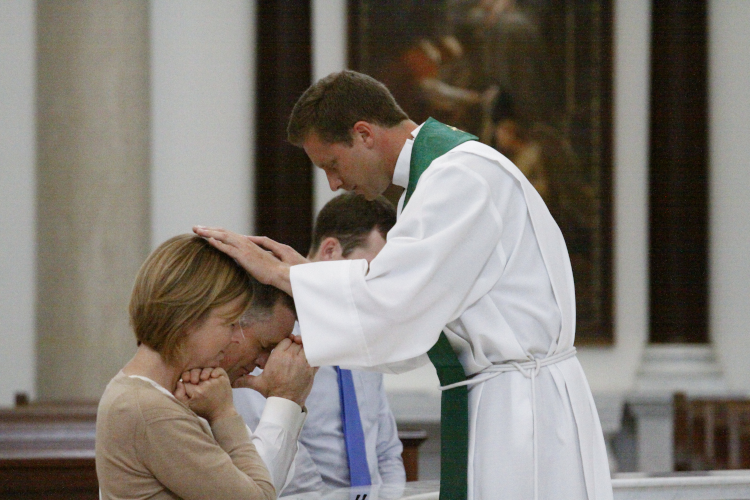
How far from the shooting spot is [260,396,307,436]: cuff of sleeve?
2.25 meters

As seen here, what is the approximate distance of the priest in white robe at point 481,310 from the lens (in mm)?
2289

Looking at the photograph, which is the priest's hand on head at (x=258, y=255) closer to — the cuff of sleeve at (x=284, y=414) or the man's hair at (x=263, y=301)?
the man's hair at (x=263, y=301)

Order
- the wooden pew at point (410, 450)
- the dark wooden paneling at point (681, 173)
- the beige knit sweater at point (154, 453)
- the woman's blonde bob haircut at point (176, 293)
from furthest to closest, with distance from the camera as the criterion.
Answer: the dark wooden paneling at point (681, 173) < the wooden pew at point (410, 450) < the woman's blonde bob haircut at point (176, 293) < the beige knit sweater at point (154, 453)

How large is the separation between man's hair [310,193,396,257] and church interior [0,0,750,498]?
3.64m

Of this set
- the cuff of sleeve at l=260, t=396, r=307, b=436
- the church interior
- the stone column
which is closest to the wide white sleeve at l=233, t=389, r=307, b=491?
the cuff of sleeve at l=260, t=396, r=307, b=436

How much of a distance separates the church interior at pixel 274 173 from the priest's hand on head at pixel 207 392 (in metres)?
4.72

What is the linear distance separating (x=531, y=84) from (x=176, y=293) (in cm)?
557

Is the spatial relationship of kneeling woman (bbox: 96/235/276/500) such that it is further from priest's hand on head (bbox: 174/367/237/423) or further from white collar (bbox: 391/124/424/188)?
white collar (bbox: 391/124/424/188)

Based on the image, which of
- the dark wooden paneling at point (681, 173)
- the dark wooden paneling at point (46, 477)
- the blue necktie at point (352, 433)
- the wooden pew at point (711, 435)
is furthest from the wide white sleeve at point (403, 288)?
the dark wooden paneling at point (681, 173)

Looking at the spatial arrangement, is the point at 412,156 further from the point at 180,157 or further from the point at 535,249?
the point at 180,157

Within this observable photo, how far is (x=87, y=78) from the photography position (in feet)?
22.8

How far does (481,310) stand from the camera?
2.38 m

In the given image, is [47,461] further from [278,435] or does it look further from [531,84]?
[531,84]

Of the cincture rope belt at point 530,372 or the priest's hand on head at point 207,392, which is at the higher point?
the priest's hand on head at point 207,392
